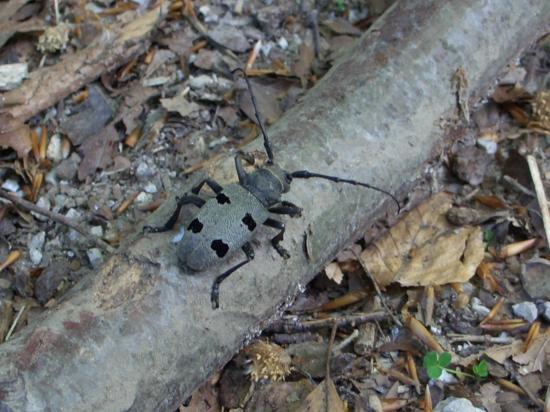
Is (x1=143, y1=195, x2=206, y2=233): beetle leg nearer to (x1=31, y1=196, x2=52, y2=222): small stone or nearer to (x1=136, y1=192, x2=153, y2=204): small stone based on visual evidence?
(x1=136, y1=192, x2=153, y2=204): small stone

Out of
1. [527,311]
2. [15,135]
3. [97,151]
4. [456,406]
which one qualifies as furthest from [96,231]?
[527,311]

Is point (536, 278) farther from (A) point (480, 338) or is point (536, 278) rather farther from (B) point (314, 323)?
(B) point (314, 323)

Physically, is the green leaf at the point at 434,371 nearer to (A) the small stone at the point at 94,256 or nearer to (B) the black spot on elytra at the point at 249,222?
(B) the black spot on elytra at the point at 249,222

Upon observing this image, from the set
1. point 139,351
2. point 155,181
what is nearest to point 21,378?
point 139,351

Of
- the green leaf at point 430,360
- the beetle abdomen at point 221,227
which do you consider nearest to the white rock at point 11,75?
the beetle abdomen at point 221,227

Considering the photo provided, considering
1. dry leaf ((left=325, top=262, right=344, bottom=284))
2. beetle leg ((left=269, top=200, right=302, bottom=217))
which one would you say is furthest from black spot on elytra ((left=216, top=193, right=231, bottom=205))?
Result: dry leaf ((left=325, top=262, right=344, bottom=284))

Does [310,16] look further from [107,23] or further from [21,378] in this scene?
[21,378]

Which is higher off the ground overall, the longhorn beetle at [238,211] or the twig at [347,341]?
the longhorn beetle at [238,211]
